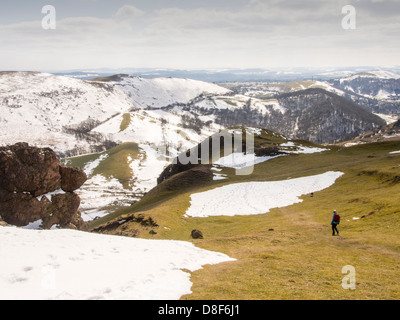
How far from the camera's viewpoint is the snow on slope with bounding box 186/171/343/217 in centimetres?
5583

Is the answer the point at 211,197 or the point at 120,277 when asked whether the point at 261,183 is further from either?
the point at 120,277

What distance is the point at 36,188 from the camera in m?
48.4

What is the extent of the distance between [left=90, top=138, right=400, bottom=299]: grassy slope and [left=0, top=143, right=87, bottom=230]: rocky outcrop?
1795cm

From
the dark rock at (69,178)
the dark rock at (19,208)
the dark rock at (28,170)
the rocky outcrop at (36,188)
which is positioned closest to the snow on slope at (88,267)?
the dark rock at (19,208)

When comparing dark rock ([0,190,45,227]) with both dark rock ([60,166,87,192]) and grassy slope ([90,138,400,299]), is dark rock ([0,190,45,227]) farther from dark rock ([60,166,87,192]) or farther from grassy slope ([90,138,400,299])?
grassy slope ([90,138,400,299])

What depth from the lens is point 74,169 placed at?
55188 millimetres

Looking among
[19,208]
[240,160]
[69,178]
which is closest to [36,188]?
[19,208]

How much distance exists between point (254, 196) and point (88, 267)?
51.4m

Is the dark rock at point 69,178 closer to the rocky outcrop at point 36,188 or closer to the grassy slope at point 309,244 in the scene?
the rocky outcrop at point 36,188

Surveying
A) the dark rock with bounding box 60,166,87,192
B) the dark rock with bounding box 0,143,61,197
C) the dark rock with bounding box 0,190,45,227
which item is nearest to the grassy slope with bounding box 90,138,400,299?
the dark rock with bounding box 60,166,87,192

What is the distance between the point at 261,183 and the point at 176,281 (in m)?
60.3

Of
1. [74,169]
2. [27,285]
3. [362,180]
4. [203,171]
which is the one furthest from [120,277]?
[203,171]
